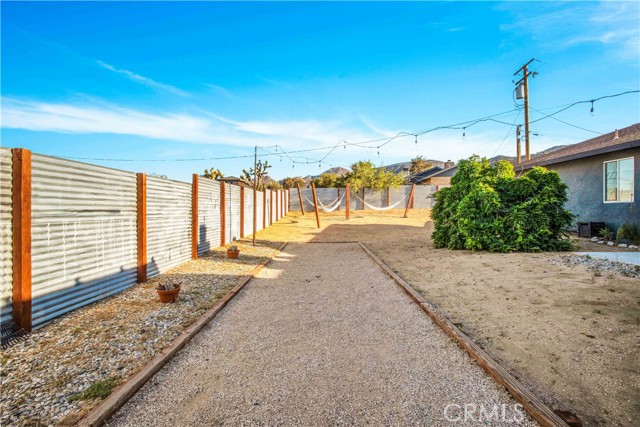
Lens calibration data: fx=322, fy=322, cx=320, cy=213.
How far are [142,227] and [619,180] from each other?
13013mm

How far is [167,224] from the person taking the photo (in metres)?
6.75

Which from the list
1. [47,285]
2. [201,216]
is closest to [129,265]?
[47,285]

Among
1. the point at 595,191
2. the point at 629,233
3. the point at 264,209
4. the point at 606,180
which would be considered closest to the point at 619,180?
the point at 606,180

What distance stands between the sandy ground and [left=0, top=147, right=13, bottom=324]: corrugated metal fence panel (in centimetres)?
484

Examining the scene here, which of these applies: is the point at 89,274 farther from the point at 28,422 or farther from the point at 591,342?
the point at 591,342

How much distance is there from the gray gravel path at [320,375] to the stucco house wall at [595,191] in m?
9.20

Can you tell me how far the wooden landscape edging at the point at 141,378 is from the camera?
6.98ft

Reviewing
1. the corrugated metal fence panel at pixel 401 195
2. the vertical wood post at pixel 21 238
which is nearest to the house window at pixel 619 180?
the vertical wood post at pixel 21 238

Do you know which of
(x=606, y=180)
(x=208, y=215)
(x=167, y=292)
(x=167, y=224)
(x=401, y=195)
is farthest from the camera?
(x=401, y=195)

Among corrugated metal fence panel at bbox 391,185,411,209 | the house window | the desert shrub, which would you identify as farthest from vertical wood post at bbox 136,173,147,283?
corrugated metal fence panel at bbox 391,185,411,209

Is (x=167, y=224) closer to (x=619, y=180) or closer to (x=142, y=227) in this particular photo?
(x=142, y=227)

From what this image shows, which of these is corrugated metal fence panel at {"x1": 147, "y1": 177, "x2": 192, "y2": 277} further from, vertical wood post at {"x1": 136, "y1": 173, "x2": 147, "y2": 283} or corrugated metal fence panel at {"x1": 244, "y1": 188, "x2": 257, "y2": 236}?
corrugated metal fence panel at {"x1": 244, "y1": 188, "x2": 257, "y2": 236}

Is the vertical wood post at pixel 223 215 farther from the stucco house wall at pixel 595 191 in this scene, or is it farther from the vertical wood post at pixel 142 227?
the stucco house wall at pixel 595 191

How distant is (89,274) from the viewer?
4.46 metres
